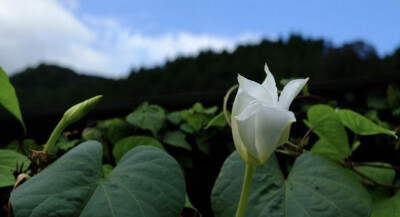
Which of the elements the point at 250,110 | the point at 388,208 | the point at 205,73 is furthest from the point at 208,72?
the point at 250,110

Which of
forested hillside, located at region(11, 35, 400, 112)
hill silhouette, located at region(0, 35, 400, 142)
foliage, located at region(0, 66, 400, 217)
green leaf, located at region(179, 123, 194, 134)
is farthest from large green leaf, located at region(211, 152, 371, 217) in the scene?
forested hillside, located at region(11, 35, 400, 112)

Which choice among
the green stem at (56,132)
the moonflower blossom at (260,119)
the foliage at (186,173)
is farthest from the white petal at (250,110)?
the green stem at (56,132)

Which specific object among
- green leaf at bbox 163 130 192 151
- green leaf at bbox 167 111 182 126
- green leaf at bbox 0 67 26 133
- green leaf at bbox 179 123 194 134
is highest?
green leaf at bbox 0 67 26 133

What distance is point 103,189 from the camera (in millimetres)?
462

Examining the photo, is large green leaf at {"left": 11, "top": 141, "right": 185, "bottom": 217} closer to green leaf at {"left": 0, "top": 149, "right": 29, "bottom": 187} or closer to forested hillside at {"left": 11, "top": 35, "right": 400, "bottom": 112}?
green leaf at {"left": 0, "top": 149, "right": 29, "bottom": 187}

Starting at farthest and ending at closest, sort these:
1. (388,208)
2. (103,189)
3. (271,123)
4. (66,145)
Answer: (66,145) → (388,208) → (103,189) → (271,123)

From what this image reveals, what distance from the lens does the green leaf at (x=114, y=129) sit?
74cm

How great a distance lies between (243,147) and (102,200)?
6.5 inches

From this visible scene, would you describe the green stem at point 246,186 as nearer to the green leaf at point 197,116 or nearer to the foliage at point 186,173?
the foliage at point 186,173

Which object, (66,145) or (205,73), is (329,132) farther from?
(205,73)

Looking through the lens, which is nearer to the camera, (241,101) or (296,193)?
(241,101)

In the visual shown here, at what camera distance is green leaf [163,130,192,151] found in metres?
0.73

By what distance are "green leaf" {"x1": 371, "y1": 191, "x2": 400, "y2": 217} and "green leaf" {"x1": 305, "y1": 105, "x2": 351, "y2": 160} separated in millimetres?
80

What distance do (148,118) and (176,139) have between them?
0.06 metres
